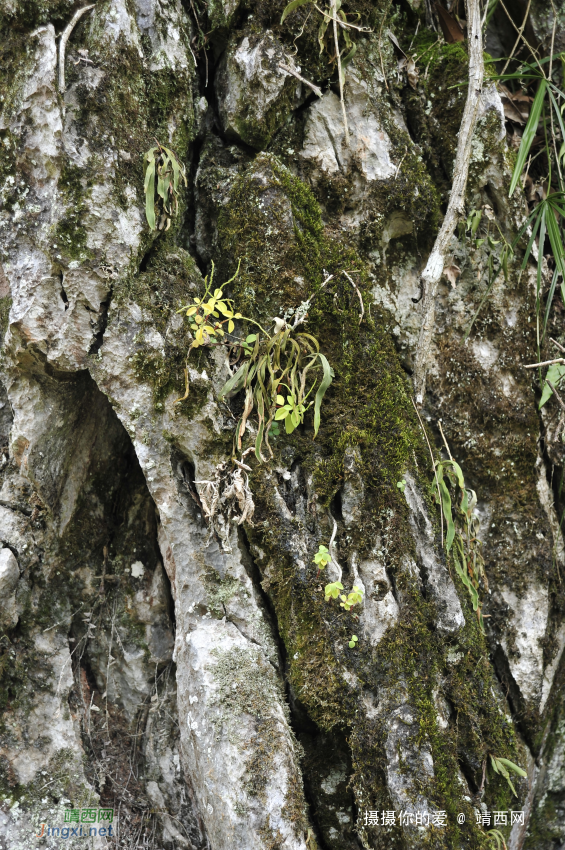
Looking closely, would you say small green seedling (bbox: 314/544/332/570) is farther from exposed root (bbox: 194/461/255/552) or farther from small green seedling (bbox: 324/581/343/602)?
exposed root (bbox: 194/461/255/552)

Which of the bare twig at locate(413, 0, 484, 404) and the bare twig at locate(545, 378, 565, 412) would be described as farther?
the bare twig at locate(545, 378, 565, 412)

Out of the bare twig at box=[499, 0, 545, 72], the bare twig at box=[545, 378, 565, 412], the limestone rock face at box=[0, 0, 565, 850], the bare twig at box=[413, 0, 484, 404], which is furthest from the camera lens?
the bare twig at box=[499, 0, 545, 72]

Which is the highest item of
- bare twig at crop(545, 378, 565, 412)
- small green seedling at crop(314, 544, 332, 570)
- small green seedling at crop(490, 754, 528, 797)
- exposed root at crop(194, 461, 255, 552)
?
bare twig at crop(545, 378, 565, 412)

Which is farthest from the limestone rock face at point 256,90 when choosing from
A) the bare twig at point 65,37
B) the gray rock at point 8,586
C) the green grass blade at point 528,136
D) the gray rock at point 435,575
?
the gray rock at point 8,586

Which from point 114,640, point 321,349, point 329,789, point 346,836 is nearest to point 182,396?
point 321,349

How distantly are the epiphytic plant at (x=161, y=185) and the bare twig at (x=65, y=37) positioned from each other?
18.0 inches

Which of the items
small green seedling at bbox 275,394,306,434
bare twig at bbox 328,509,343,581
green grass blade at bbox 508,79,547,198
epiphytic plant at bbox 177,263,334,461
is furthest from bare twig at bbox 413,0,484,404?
bare twig at bbox 328,509,343,581

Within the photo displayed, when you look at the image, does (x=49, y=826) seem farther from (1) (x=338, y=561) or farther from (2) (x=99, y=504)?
(1) (x=338, y=561)

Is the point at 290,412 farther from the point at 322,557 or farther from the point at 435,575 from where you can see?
the point at 435,575

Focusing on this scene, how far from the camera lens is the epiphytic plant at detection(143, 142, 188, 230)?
2.51m

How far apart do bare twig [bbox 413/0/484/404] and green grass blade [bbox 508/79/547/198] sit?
28 cm

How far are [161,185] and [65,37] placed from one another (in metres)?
0.76

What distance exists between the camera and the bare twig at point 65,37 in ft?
8.11

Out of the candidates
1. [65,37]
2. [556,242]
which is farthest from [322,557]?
[65,37]
